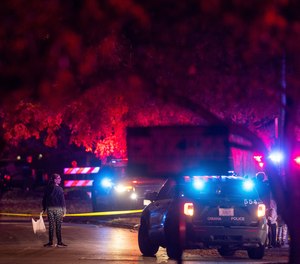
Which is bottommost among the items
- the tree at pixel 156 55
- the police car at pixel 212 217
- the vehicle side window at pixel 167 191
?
the police car at pixel 212 217

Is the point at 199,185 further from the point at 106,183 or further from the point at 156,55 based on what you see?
the point at 106,183

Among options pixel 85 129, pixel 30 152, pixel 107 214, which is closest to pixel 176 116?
pixel 85 129

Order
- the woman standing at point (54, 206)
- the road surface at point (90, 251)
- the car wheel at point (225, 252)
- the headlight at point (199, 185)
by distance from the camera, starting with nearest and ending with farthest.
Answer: the headlight at point (199, 185) → the road surface at point (90, 251) → the car wheel at point (225, 252) → the woman standing at point (54, 206)

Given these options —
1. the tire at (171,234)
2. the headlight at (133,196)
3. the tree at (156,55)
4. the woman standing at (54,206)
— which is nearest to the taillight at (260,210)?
the tire at (171,234)

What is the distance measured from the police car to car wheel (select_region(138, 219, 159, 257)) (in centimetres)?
43

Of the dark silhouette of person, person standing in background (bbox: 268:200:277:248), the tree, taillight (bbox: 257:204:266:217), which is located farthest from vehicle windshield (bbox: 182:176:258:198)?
the tree

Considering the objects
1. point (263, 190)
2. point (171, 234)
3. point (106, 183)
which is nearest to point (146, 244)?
point (171, 234)

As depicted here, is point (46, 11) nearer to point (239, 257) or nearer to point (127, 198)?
point (239, 257)

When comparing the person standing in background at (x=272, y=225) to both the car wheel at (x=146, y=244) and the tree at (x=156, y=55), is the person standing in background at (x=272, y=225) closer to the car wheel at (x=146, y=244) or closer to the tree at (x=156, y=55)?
the car wheel at (x=146, y=244)

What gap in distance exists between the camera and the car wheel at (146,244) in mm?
18734

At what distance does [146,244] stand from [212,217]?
2.09 meters

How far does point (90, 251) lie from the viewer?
19.7 meters

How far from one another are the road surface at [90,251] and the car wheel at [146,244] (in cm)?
18

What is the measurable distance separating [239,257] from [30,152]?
38.1m
